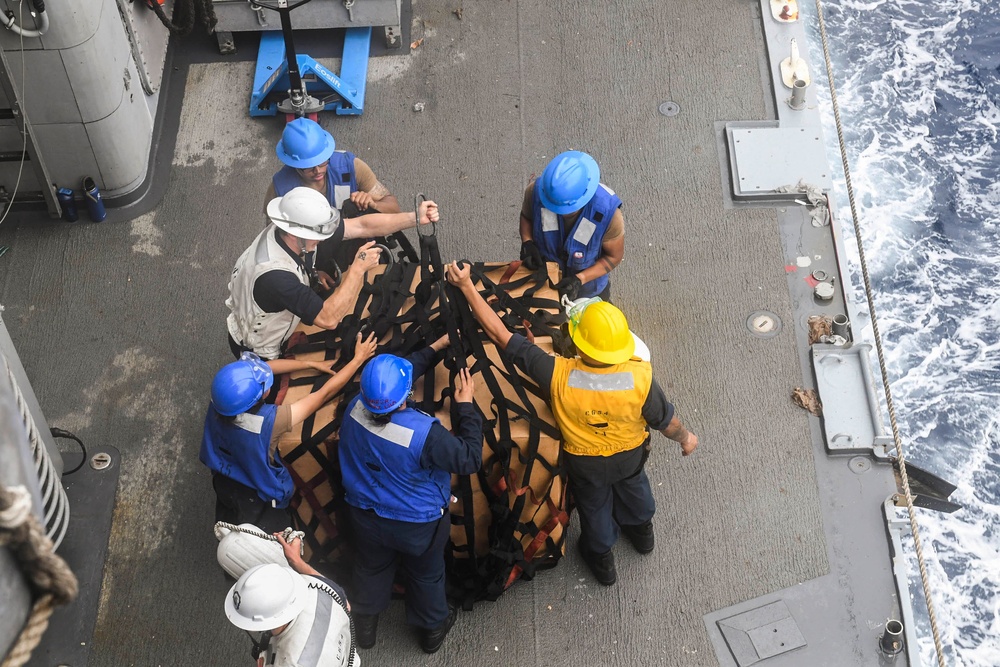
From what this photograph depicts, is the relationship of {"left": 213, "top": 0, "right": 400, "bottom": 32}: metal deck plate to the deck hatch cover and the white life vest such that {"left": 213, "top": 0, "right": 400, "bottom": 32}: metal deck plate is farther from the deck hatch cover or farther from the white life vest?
the deck hatch cover

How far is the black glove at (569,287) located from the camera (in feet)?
17.5

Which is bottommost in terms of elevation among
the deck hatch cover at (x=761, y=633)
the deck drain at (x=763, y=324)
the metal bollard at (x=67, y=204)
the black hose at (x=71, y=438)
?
the deck hatch cover at (x=761, y=633)

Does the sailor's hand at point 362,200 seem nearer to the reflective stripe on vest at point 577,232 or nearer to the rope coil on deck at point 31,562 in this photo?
the reflective stripe on vest at point 577,232

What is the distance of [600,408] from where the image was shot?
4.41 metres

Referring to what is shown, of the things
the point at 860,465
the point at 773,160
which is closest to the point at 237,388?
the point at 860,465

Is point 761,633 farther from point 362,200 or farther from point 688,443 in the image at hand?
point 362,200

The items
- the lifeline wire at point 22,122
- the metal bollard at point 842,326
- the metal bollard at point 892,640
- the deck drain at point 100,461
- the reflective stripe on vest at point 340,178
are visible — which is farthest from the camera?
the metal bollard at point 842,326


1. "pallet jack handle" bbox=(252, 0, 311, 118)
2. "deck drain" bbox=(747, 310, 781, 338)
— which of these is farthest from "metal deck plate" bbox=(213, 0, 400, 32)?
"deck drain" bbox=(747, 310, 781, 338)

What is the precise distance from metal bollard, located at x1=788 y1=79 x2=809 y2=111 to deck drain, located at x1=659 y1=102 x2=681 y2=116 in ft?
2.68

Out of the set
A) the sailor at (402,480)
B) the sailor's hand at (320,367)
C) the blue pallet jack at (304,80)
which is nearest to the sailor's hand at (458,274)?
the sailor at (402,480)

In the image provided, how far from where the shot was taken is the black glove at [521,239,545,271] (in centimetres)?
538

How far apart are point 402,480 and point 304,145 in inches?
75.4

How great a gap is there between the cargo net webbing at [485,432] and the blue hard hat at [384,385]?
0.56 metres

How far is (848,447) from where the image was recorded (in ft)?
18.5
